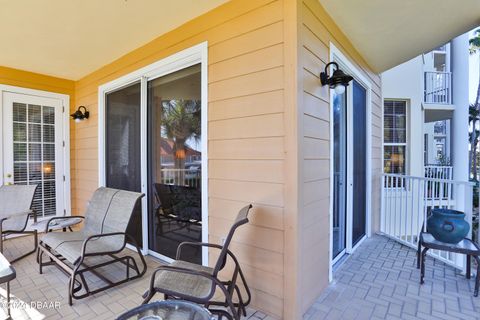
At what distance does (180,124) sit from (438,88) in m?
7.73

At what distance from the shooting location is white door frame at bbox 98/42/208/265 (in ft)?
8.12

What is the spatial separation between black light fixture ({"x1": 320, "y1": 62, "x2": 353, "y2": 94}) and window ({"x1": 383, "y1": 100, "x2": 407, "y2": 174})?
3896 millimetres

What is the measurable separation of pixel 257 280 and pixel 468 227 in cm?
221

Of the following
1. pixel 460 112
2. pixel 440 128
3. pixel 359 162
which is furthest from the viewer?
pixel 440 128

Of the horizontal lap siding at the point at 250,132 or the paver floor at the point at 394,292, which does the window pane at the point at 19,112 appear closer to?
the horizontal lap siding at the point at 250,132

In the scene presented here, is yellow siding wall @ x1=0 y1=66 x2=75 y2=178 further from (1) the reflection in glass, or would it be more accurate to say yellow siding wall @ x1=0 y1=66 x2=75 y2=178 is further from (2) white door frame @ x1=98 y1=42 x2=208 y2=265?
(2) white door frame @ x1=98 y1=42 x2=208 y2=265

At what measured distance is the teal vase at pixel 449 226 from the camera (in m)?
2.48

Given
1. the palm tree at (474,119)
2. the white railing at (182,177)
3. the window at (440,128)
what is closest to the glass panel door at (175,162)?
the white railing at (182,177)

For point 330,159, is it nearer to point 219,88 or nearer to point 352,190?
point 352,190

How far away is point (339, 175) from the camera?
3096 mm

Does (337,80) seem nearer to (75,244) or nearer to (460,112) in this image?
(75,244)

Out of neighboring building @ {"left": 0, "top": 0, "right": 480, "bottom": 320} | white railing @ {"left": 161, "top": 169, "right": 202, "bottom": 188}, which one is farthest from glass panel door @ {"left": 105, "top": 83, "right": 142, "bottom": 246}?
white railing @ {"left": 161, "top": 169, "right": 202, "bottom": 188}

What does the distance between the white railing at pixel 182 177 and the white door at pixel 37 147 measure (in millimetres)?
2702

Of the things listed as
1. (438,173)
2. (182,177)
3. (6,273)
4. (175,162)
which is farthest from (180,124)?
(438,173)
